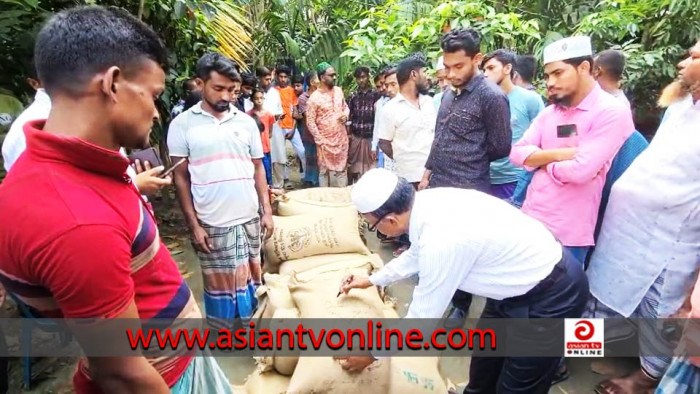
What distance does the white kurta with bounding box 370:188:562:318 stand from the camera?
1.51 metres

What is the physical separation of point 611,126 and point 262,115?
3692 millimetres

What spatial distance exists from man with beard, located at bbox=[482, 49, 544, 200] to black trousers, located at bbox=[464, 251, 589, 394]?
143cm

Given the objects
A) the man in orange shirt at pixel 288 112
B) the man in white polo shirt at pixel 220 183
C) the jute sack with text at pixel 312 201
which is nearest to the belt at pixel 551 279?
the man in white polo shirt at pixel 220 183

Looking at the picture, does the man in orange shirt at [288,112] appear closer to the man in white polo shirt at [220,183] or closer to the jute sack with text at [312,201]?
the jute sack with text at [312,201]

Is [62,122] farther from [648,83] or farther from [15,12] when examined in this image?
[648,83]

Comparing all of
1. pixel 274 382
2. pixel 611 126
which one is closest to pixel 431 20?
pixel 611 126

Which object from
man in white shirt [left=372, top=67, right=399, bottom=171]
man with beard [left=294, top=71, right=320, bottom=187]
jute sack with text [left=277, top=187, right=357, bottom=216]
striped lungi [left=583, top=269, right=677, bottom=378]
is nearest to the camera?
striped lungi [left=583, top=269, right=677, bottom=378]

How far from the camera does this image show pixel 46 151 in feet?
2.82

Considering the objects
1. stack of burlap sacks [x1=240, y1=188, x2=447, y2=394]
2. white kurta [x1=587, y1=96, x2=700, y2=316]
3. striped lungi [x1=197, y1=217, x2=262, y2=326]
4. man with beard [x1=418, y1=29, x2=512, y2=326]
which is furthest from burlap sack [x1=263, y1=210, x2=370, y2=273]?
white kurta [x1=587, y1=96, x2=700, y2=316]

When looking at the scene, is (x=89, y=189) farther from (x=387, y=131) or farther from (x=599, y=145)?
(x=387, y=131)

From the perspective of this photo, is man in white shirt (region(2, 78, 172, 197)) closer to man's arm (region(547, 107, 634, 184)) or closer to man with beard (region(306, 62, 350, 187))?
man's arm (region(547, 107, 634, 184))

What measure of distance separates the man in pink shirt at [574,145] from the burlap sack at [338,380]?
1.14m

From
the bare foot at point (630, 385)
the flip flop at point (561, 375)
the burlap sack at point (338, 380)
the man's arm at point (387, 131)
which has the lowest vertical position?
the flip flop at point (561, 375)

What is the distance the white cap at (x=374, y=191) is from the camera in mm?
1604
